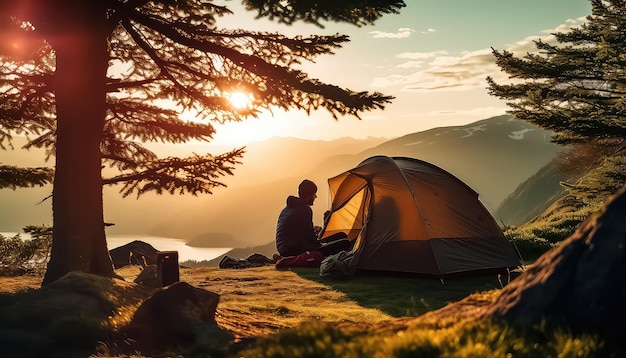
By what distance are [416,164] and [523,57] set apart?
11.3 metres

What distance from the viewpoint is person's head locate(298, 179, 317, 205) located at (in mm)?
13438

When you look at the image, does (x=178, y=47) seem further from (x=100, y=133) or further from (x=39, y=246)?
(x=39, y=246)

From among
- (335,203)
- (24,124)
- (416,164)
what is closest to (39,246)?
(24,124)

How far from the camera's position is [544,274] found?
331 centimetres

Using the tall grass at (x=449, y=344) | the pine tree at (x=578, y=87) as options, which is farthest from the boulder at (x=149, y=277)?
the pine tree at (x=578, y=87)

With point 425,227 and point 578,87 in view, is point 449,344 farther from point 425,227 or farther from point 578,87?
point 578,87

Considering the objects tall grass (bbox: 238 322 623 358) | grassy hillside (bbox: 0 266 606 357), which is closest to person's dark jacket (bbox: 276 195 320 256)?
grassy hillside (bbox: 0 266 606 357)

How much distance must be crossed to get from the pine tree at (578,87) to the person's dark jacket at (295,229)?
9.27 m

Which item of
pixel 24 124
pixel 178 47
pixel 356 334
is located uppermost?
pixel 178 47

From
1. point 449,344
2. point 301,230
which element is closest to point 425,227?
point 301,230

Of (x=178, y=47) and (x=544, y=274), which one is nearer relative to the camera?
(x=544, y=274)

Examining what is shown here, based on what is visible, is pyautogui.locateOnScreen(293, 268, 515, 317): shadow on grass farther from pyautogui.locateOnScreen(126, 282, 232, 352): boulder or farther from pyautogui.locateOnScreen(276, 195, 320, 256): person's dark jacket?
pyautogui.locateOnScreen(126, 282, 232, 352): boulder

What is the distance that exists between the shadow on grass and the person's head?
2.05 m

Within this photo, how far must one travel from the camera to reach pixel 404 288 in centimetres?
1035
